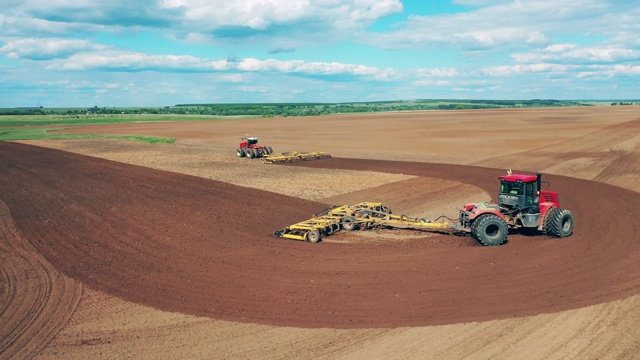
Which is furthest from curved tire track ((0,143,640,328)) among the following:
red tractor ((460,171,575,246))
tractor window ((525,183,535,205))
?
tractor window ((525,183,535,205))

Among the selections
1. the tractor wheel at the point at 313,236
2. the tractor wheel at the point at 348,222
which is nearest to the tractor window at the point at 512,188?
the tractor wheel at the point at 348,222

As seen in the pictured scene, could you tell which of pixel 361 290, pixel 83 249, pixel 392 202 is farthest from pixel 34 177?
pixel 361 290

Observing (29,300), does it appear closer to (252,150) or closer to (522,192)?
(522,192)

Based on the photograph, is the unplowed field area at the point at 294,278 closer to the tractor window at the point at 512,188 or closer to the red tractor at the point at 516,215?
the red tractor at the point at 516,215

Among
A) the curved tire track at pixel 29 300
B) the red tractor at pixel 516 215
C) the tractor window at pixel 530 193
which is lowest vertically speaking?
the curved tire track at pixel 29 300

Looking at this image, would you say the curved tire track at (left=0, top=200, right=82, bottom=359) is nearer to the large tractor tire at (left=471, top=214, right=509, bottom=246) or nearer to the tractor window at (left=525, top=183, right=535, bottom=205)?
the large tractor tire at (left=471, top=214, right=509, bottom=246)

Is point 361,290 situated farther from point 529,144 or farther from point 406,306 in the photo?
point 529,144
